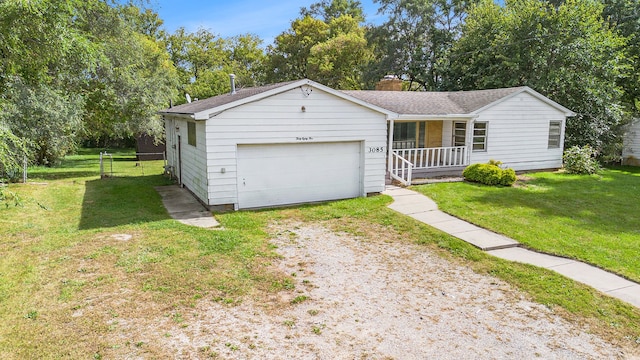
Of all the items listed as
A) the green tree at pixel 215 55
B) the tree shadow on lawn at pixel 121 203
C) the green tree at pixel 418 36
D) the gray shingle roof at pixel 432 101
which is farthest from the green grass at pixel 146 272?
the green tree at pixel 215 55

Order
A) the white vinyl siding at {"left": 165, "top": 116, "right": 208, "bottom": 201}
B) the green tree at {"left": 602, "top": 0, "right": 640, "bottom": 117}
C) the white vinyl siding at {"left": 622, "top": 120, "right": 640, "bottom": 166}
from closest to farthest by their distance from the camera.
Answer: the white vinyl siding at {"left": 165, "top": 116, "right": 208, "bottom": 201} → the white vinyl siding at {"left": 622, "top": 120, "right": 640, "bottom": 166} → the green tree at {"left": 602, "top": 0, "right": 640, "bottom": 117}

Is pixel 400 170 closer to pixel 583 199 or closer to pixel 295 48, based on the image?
pixel 583 199

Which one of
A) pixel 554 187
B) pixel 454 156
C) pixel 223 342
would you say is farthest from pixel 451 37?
pixel 223 342

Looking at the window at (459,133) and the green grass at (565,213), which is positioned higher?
the window at (459,133)

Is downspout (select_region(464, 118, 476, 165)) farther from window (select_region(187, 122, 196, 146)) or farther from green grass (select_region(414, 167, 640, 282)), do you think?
window (select_region(187, 122, 196, 146))

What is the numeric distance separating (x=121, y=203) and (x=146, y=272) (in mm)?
5989

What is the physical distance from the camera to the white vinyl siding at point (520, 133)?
1645 centimetres

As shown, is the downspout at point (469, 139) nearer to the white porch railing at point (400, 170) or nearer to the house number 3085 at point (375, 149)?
the white porch railing at point (400, 170)

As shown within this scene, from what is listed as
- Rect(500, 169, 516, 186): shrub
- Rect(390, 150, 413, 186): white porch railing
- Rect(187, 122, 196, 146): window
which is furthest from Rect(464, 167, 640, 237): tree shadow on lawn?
Rect(187, 122, 196, 146): window

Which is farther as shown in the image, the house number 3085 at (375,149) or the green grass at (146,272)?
the house number 3085 at (375,149)

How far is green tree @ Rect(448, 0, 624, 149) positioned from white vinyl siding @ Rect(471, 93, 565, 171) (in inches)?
142

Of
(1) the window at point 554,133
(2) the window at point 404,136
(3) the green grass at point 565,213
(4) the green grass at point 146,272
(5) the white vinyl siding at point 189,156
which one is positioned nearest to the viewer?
(4) the green grass at point 146,272

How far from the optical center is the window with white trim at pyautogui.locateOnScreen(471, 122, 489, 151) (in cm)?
1652

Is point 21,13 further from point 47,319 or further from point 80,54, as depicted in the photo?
point 47,319
